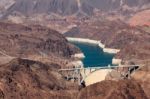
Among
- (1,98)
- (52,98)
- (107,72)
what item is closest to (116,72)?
(107,72)

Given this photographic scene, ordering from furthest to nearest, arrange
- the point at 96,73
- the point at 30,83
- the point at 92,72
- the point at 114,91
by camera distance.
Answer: the point at 96,73
the point at 92,72
the point at 30,83
the point at 114,91

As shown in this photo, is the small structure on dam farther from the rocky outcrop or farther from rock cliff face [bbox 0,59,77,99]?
the rocky outcrop

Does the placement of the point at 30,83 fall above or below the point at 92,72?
above

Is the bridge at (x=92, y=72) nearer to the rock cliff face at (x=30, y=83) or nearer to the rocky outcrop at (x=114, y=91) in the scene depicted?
the rock cliff face at (x=30, y=83)

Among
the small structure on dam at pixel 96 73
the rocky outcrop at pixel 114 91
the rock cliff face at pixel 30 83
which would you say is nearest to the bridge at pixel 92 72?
the small structure on dam at pixel 96 73

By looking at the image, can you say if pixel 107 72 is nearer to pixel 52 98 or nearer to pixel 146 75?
pixel 146 75

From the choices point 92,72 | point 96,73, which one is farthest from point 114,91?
point 96,73

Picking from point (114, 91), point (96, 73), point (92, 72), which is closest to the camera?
point (114, 91)

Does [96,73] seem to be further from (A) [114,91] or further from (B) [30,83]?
(A) [114,91]

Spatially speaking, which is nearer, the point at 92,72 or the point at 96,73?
the point at 92,72
